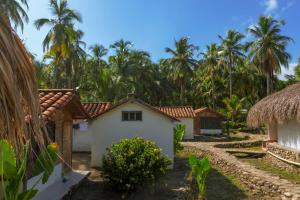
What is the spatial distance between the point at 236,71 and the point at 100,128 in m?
32.3

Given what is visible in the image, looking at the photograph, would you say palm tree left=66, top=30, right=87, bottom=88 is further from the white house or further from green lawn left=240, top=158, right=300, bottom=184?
green lawn left=240, top=158, right=300, bottom=184

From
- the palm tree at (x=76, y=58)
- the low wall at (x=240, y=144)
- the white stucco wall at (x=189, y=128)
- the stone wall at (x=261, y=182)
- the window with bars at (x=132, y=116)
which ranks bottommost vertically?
the stone wall at (x=261, y=182)

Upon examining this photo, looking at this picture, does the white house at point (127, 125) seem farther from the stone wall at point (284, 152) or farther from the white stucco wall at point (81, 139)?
the stone wall at point (284, 152)

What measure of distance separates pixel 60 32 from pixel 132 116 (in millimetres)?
13985

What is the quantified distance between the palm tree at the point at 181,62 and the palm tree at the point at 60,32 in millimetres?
19310

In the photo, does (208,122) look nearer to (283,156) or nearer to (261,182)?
(283,156)

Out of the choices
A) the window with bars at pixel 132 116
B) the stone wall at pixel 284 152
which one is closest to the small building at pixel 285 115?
the stone wall at pixel 284 152

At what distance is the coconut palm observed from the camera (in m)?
2.52

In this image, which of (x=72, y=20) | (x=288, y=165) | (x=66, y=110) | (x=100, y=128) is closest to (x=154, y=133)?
(x=100, y=128)

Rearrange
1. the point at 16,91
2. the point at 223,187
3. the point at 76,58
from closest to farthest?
1. the point at 16,91
2. the point at 223,187
3. the point at 76,58

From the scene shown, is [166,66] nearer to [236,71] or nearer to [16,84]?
[236,71]

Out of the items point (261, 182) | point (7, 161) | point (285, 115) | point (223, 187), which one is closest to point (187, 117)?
point (285, 115)

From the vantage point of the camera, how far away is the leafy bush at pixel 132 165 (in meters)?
11.5

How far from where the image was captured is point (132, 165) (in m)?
11.5
